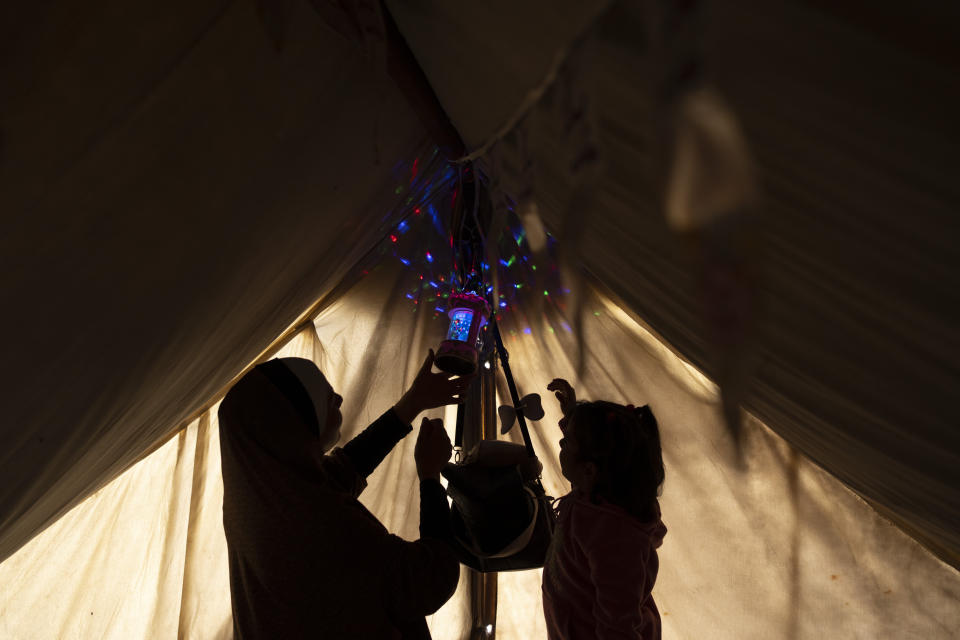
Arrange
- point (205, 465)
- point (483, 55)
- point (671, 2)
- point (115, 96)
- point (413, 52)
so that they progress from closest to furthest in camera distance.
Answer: point (671, 2), point (115, 96), point (483, 55), point (413, 52), point (205, 465)

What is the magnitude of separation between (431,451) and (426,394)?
21 centimetres

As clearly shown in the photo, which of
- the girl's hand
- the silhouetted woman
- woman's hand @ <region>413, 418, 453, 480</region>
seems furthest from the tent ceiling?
the girl's hand

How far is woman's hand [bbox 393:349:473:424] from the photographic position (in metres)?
1.36

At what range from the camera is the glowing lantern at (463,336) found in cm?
125

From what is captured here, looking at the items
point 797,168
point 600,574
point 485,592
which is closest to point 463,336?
point 600,574

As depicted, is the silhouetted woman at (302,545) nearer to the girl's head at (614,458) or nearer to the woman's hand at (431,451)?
the woman's hand at (431,451)

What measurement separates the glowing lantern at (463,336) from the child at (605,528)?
31cm

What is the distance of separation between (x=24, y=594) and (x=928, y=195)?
233 centimetres

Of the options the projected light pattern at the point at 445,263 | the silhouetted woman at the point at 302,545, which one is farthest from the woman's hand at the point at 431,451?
A: the projected light pattern at the point at 445,263

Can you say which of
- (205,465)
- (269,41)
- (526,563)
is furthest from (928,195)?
(205,465)

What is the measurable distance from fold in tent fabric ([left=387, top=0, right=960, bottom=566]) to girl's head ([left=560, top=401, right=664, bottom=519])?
0.42 metres

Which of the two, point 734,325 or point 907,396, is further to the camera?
point 907,396

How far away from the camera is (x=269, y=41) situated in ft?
2.17

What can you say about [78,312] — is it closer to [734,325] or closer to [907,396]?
[734,325]
